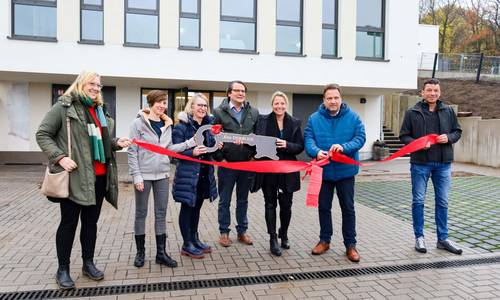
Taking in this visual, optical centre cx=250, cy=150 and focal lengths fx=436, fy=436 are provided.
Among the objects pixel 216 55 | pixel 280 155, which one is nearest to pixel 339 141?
pixel 280 155

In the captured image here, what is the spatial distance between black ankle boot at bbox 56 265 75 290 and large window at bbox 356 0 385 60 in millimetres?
13792

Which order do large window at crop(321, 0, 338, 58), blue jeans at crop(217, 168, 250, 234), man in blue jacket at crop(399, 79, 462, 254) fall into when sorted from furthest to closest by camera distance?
large window at crop(321, 0, 338, 58) < blue jeans at crop(217, 168, 250, 234) < man in blue jacket at crop(399, 79, 462, 254)

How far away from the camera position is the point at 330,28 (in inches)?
623

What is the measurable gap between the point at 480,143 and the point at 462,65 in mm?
11319

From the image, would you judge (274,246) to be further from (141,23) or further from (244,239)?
(141,23)

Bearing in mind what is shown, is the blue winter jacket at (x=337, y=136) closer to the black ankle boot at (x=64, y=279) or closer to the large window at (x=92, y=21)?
the black ankle boot at (x=64, y=279)

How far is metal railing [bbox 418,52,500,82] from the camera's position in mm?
24172

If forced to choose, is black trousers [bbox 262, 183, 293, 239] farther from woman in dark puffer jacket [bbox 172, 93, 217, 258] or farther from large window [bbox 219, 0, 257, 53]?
large window [bbox 219, 0, 257, 53]

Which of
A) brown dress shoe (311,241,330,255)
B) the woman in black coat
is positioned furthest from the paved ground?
Result: the woman in black coat

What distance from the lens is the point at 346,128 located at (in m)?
5.04

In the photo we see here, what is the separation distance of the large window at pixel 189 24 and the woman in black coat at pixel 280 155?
960 cm

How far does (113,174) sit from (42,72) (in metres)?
10.2

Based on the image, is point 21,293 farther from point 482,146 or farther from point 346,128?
point 482,146

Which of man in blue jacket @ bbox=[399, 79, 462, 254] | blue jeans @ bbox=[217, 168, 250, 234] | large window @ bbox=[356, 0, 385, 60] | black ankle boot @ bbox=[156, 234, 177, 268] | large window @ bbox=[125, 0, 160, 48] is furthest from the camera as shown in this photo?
large window @ bbox=[356, 0, 385, 60]
